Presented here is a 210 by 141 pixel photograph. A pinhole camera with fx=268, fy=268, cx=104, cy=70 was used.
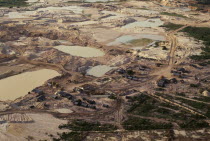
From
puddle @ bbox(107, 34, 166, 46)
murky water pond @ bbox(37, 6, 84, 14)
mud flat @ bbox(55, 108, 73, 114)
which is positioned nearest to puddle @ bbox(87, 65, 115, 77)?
puddle @ bbox(107, 34, 166, 46)

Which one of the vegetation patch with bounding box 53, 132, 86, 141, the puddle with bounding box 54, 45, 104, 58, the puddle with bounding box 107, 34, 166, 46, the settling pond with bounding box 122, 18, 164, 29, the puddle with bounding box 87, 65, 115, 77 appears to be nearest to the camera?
the vegetation patch with bounding box 53, 132, 86, 141

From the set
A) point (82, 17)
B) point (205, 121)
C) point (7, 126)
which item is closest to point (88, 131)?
point (7, 126)

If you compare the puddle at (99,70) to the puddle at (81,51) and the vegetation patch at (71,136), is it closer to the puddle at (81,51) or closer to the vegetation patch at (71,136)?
the puddle at (81,51)

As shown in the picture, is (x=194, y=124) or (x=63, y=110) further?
(x=63, y=110)

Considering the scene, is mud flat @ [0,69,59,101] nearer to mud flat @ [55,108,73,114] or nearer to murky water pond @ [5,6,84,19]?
mud flat @ [55,108,73,114]

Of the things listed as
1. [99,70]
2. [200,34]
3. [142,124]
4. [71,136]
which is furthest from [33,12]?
[142,124]

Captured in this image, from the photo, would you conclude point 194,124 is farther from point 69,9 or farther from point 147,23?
point 69,9
